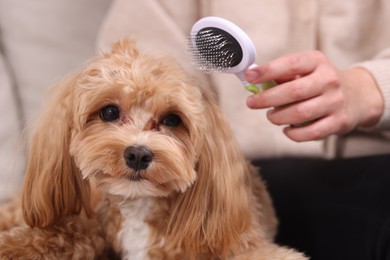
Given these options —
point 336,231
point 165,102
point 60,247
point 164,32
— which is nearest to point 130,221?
point 60,247

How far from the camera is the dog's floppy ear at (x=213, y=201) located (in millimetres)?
1074

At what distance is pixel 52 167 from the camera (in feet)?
3.47

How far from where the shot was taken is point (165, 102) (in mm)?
1021

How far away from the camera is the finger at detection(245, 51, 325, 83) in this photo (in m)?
1.06

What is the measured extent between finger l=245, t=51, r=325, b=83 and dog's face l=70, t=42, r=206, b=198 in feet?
0.37

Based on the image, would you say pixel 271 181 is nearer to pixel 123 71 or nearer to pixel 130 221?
pixel 130 221

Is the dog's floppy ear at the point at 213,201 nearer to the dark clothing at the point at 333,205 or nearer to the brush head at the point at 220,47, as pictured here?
the brush head at the point at 220,47

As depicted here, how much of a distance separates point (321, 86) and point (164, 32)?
489 millimetres

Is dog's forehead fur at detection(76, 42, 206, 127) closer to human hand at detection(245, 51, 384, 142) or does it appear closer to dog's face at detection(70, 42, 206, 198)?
dog's face at detection(70, 42, 206, 198)

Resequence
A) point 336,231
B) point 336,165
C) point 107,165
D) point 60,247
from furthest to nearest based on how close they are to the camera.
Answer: point 336,165, point 336,231, point 60,247, point 107,165

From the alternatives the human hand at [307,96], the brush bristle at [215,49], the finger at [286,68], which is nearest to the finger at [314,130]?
the human hand at [307,96]

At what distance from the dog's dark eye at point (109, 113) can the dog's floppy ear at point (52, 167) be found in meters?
0.06

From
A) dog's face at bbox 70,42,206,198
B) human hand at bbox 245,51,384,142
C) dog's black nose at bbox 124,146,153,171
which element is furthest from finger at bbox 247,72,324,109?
dog's black nose at bbox 124,146,153,171

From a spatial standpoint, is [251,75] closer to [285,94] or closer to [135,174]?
[285,94]
